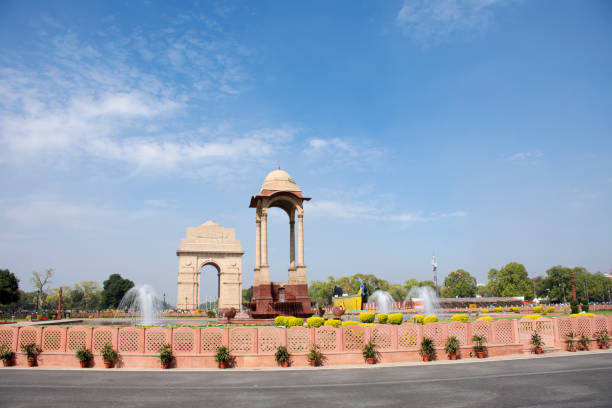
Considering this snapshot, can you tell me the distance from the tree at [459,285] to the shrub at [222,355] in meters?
105

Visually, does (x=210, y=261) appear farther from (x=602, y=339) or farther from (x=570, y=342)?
(x=602, y=339)

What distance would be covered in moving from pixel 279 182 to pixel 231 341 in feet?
62.7

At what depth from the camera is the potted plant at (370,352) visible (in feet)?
54.8

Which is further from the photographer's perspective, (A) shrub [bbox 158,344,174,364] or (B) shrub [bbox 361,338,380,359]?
(B) shrub [bbox 361,338,380,359]

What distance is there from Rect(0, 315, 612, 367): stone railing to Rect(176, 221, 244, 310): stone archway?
2164 inches

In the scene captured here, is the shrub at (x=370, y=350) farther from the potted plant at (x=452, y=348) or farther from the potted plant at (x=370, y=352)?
the potted plant at (x=452, y=348)

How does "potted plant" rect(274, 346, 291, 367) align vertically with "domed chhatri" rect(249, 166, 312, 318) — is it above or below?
below

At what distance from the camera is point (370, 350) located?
1672cm

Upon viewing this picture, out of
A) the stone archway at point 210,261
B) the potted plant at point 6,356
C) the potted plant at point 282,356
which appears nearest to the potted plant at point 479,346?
the potted plant at point 282,356

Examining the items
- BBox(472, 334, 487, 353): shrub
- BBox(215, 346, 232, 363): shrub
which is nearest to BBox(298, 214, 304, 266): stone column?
BBox(472, 334, 487, 353): shrub

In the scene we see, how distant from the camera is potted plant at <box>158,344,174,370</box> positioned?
53.0 ft

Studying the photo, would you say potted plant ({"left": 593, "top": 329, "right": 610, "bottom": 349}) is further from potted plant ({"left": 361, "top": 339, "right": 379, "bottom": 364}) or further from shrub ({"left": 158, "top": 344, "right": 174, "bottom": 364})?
shrub ({"left": 158, "top": 344, "right": 174, "bottom": 364})

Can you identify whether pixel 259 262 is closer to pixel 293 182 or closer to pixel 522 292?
pixel 293 182

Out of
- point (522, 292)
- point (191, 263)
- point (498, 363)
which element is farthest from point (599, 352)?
point (522, 292)
